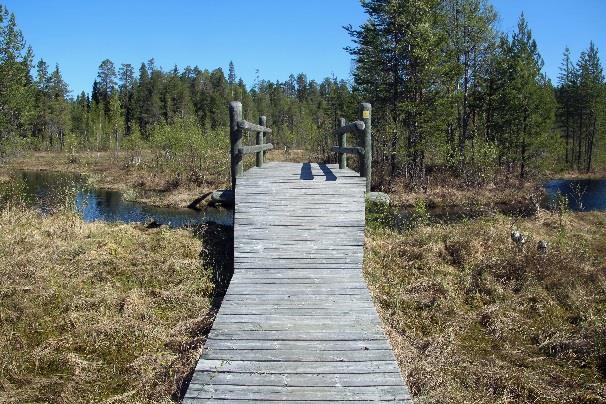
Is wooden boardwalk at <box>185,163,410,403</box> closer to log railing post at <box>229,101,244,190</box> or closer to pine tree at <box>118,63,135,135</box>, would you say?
log railing post at <box>229,101,244,190</box>

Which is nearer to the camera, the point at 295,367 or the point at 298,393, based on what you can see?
the point at 298,393

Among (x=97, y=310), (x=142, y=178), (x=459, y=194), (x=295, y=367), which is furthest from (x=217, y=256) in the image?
(x=142, y=178)

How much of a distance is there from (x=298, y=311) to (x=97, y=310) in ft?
12.1

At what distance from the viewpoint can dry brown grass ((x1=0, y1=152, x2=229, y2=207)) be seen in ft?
97.4

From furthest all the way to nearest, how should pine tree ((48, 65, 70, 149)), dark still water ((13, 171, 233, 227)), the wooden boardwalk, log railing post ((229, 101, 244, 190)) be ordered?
1. pine tree ((48, 65, 70, 149))
2. dark still water ((13, 171, 233, 227))
3. log railing post ((229, 101, 244, 190))
4. the wooden boardwalk

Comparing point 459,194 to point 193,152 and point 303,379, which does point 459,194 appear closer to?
A: point 193,152

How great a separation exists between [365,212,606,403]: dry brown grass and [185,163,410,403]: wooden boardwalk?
92 cm

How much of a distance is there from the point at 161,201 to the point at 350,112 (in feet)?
52.4

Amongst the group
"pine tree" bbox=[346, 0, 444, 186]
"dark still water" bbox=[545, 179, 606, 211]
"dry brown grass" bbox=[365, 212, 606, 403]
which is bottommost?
"dry brown grass" bbox=[365, 212, 606, 403]

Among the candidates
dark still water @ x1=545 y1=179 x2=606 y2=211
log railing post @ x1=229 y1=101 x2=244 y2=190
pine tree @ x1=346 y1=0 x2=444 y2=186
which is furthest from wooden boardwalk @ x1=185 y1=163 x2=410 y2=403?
pine tree @ x1=346 y1=0 x2=444 y2=186

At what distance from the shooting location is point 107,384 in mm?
5910

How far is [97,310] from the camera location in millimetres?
7672

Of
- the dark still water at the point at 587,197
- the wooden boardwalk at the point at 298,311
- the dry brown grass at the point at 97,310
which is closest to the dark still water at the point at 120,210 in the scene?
the dry brown grass at the point at 97,310

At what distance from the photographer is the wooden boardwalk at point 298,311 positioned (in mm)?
4801
